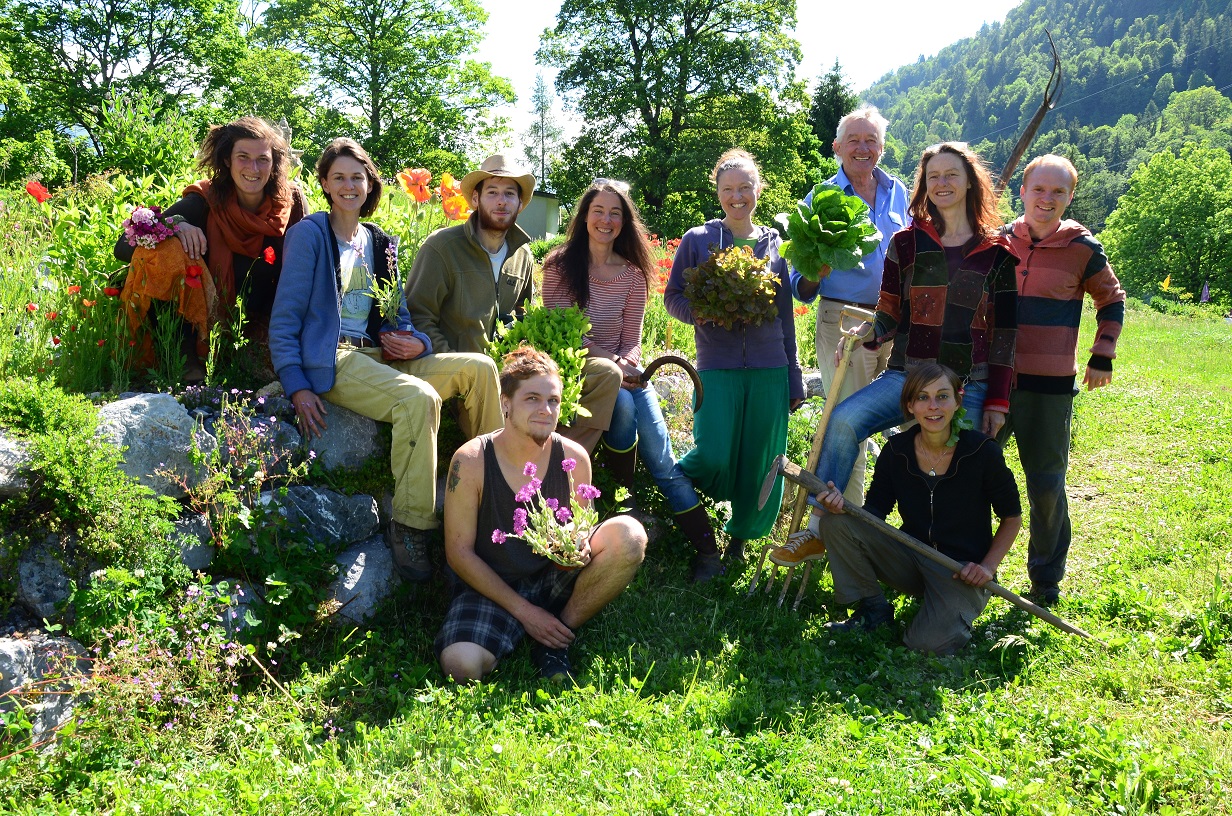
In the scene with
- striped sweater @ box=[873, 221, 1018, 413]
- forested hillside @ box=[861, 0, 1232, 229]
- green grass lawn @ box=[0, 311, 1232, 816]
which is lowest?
green grass lawn @ box=[0, 311, 1232, 816]

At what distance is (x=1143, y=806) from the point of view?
296 centimetres

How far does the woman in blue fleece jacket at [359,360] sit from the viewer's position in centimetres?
421

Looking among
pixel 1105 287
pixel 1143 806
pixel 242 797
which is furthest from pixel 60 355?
pixel 1105 287

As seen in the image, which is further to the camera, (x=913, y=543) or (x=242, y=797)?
(x=913, y=543)

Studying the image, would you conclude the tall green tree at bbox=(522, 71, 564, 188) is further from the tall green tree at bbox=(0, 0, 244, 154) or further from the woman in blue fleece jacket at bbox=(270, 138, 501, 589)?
the woman in blue fleece jacket at bbox=(270, 138, 501, 589)

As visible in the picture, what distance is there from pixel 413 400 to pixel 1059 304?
353cm

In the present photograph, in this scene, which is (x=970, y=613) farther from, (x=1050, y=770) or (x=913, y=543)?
(x=1050, y=770)

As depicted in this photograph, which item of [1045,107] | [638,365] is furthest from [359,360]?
[1045,107]

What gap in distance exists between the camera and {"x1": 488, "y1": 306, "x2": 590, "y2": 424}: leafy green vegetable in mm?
4457

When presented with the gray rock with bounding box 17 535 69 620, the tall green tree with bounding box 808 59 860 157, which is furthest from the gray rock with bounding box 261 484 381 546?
the tall green tree with bounding box 808 59 860 157

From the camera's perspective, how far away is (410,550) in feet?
14.1

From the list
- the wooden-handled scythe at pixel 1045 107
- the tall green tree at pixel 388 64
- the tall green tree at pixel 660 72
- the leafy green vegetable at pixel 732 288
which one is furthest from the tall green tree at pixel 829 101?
the leafy green vegetable at pixel 732 288

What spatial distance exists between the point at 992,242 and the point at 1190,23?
20582 cm

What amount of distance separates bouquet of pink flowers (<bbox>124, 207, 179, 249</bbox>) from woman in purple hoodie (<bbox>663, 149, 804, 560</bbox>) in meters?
2.64
